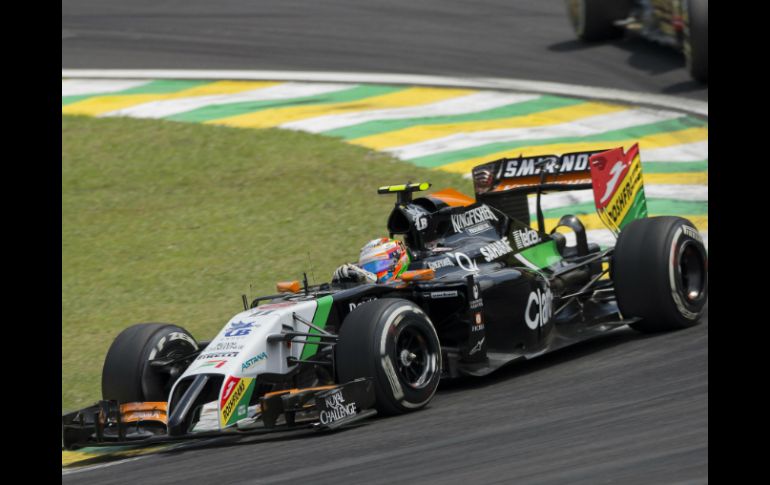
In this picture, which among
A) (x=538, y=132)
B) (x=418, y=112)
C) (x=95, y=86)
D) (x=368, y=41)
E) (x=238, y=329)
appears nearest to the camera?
(x=238, y=329)

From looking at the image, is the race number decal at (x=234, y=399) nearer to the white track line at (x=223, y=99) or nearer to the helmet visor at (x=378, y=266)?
the helmet visor at (x=378, y=266)

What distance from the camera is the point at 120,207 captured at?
14289mm

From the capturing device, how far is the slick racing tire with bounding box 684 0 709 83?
14.5 m

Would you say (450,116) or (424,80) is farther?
(424,80)

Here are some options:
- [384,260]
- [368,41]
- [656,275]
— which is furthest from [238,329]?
[368,41]

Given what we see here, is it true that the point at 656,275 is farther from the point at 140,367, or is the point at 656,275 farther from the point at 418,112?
the point at 418,112

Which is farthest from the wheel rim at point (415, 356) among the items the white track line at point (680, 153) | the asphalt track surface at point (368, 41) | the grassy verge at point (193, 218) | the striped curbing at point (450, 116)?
the asphalt track surface at point (368, 41)

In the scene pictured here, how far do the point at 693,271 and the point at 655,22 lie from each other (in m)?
8.22

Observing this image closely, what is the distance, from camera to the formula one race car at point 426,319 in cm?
724

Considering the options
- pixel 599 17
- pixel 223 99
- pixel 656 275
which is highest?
pixel 599 17

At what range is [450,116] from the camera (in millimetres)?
15281

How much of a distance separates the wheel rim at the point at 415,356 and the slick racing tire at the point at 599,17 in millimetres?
10432
